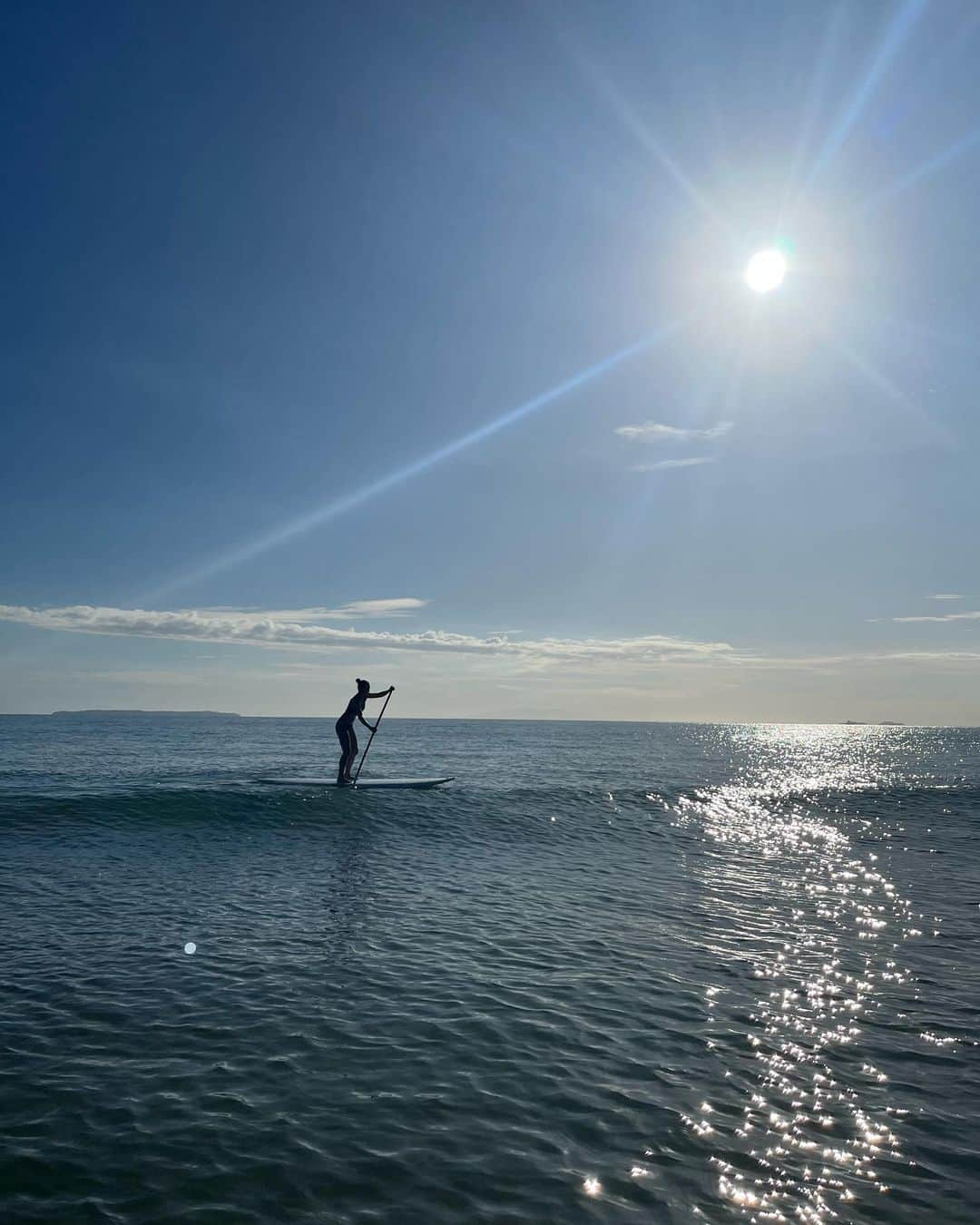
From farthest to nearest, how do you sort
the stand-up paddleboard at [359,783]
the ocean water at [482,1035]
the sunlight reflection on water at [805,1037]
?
the stand-up paddleboard at [359,783]
the sunlight reflection on water at [805,1037]
the ocean water at [482,1035]

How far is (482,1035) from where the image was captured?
28.3 ft

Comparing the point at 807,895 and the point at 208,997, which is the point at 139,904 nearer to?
the point at 208,997

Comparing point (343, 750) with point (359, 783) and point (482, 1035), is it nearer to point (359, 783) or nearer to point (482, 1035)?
Result: point (359, 783)

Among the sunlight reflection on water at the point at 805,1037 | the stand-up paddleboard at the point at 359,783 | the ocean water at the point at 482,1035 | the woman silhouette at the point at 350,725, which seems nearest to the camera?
the ocean water at the point at 482,1035

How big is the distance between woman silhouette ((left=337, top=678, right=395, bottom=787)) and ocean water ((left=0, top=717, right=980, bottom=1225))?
782cm

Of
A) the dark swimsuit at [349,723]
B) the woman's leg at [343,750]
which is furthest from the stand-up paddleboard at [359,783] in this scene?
the dark swimsuit at [349,723]

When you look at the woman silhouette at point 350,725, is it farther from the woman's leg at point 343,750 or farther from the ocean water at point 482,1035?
the ocean water at point 482,1035

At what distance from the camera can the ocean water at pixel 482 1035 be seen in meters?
5.76

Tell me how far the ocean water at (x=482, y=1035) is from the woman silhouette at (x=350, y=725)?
782cm

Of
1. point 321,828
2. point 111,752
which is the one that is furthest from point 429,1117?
point 111,752

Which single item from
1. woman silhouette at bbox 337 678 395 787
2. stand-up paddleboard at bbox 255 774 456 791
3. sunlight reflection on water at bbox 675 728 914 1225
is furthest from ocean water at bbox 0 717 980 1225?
stand-up paddleboard at bbox 255 774 456 791

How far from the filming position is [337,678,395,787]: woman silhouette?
28.5 meters

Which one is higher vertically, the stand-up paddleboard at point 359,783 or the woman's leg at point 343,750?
the woman's leg at point 343,750

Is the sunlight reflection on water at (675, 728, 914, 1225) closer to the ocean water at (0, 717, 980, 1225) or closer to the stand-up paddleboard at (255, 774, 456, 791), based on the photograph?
the ocean water at (0, 717, 980, 1225)
